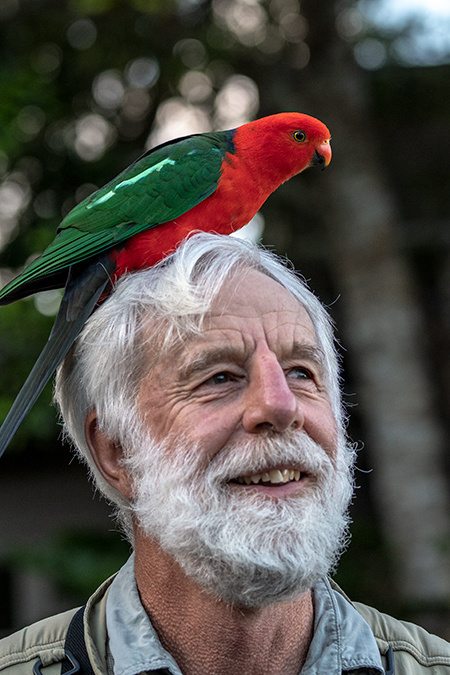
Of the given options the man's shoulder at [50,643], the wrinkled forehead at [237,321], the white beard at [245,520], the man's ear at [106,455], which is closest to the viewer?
the white beard at [245,520]

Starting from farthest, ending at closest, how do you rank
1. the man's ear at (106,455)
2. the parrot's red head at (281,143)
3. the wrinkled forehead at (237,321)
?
1. the parrot's red head at (281,143)
2. the man's ear at (106,455)
3. the wrinkled forehead at (237,321)

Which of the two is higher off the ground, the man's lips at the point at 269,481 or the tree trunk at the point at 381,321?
the man's lips at the point at 269,481

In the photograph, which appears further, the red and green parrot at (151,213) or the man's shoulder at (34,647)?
the red and green parrot at (151,213)

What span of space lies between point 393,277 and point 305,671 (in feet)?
14.2

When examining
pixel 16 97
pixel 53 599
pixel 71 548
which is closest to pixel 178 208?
pixel 16 97

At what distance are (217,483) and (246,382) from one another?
29cm

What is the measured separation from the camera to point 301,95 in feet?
19.2

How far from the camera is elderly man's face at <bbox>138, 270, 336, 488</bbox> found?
1781 mm

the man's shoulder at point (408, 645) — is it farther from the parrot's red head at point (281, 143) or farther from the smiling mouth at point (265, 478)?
the parrot's red head at point (281, 143)

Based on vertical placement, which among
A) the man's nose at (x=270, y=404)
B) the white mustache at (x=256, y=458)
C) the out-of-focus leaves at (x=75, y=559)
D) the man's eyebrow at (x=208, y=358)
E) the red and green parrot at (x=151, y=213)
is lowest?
the out-of-focus leaves at (x=75, y=559)

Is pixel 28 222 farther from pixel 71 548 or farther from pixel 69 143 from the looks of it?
pixel 71 548

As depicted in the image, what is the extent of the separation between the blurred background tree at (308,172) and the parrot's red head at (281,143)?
9.51 feet

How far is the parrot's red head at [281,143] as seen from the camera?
90.0 inches

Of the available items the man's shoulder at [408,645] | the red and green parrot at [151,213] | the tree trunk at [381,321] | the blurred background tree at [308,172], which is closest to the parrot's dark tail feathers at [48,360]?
the red and green parrot at [151,213]
